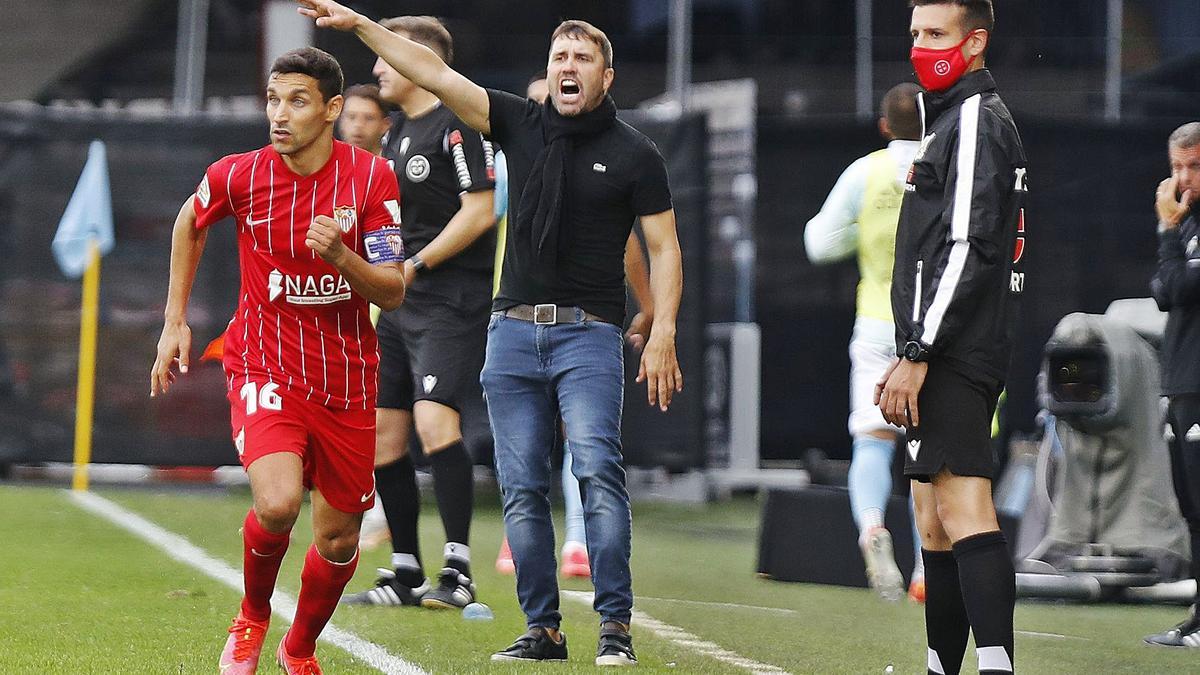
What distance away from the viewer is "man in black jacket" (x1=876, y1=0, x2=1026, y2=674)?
4754 millimetres

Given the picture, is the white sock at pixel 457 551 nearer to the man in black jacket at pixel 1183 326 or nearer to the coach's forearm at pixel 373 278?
the coach's forearm at pixel 373 278

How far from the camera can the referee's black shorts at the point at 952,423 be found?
15.8 ft

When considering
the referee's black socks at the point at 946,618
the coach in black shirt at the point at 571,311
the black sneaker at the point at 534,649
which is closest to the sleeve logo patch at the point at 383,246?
the coach in black shirt at the point at 571,311

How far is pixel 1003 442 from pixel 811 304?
228 centimetres

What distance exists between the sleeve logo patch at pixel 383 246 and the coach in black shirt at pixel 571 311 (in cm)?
74

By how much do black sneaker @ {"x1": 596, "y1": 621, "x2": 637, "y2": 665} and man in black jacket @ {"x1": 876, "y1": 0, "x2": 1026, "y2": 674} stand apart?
1.26 metres

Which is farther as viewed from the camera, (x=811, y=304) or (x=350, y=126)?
(x=811, y=304)

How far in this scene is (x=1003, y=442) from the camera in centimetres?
1291

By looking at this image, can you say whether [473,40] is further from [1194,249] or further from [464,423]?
[1194,249]

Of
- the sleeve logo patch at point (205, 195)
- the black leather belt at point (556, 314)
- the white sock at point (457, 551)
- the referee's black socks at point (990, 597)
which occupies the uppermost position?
the sleeve logo patch at point (205, 195)

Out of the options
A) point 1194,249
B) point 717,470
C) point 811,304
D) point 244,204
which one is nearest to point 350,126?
point 244,204

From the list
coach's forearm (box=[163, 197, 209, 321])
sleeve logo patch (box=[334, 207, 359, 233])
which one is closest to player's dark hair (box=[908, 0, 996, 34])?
sleeve logo patch (box=[334, 207, 359, 233])

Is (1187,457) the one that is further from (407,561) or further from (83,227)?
(83,227)

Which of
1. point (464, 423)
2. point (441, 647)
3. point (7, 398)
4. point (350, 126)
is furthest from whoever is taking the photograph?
point (7, 398)
